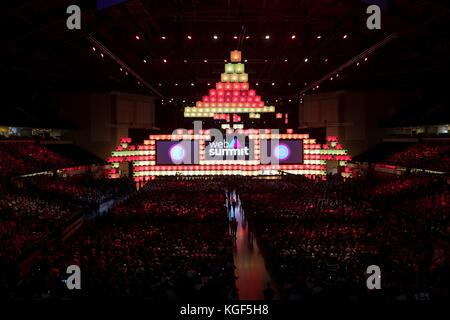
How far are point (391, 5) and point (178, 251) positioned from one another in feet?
52.8

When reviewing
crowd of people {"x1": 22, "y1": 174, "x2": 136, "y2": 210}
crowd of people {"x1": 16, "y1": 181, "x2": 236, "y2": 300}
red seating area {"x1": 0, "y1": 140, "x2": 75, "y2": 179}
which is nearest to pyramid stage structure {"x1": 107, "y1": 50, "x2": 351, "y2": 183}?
crowd of people {"x1": 22, "y1": 174, "x2": 136, "y2": 210}

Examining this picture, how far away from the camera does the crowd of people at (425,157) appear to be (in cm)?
2469

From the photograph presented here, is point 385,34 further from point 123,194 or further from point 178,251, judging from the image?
point 123,194

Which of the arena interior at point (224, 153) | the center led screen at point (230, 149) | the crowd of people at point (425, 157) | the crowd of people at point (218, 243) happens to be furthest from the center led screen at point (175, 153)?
the crowd of people at point (425, 157)

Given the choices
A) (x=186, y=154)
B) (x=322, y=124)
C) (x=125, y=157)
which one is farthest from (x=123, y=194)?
(x=322, y=124)

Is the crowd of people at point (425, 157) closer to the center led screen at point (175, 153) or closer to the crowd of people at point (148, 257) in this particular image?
the crowd of people at point (148, 257)

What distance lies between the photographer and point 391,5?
674 inches

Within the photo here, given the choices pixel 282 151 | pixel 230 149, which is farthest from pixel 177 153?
pixel 282 151

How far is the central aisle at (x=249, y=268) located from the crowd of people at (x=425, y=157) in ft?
52.9

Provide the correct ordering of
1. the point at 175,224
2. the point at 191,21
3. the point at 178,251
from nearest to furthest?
the point at 178,251 < the point at 175,224 < the point at 191,21

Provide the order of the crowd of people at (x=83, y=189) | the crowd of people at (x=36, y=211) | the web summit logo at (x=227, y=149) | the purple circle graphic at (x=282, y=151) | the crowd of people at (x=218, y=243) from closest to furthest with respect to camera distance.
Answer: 1. the crowd of people at (x=218, y=243)
2. the crowd of people at (x=36, y=211)
3. the crowd of people at (x=83, y=189)
4. the web summit logo at (x=227, y=149)
5. the purple circle graphic at (x=282, y=151)

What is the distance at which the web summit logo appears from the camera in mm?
35812

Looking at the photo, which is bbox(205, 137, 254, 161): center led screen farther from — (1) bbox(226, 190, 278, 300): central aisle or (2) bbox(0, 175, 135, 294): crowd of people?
(1) bbox(226, 190, 278, 300): central aisle
